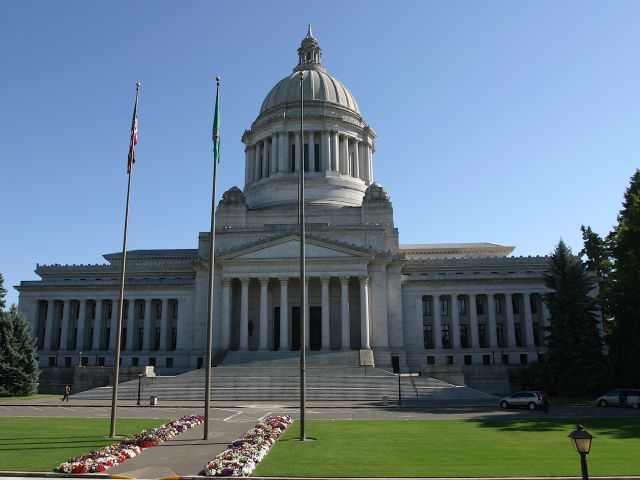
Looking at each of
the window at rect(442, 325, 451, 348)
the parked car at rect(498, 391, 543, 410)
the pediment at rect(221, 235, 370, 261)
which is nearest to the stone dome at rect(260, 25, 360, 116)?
the pediment at rect(221, 235, 370, 261)

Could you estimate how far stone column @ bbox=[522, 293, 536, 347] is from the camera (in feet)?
215

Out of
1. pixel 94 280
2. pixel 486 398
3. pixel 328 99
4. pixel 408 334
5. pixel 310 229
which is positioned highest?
pixel 328 99

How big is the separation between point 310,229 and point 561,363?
31.8 meters

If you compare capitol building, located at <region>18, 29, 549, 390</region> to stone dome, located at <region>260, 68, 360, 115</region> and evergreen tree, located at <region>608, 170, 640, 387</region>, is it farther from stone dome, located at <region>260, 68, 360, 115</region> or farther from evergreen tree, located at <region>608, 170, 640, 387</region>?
evergreen tree, located at <region>608, 170, 640, 387</region>

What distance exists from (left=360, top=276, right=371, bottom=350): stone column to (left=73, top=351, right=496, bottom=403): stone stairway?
420 centimetres

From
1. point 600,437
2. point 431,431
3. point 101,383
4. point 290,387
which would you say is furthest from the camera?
point 101,383

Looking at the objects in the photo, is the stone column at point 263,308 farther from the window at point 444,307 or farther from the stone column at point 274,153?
the stone column at point 274,153

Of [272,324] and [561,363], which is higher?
[272,324]

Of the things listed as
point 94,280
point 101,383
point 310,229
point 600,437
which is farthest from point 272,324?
point 600,437

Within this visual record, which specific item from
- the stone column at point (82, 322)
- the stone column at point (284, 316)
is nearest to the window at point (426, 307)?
the stone column at point (284, 316)

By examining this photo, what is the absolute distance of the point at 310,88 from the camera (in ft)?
275

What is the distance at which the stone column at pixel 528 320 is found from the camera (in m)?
65.4

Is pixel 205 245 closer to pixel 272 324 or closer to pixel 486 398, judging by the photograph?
pixel 272 324

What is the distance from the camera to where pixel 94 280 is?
72750 millimetres
